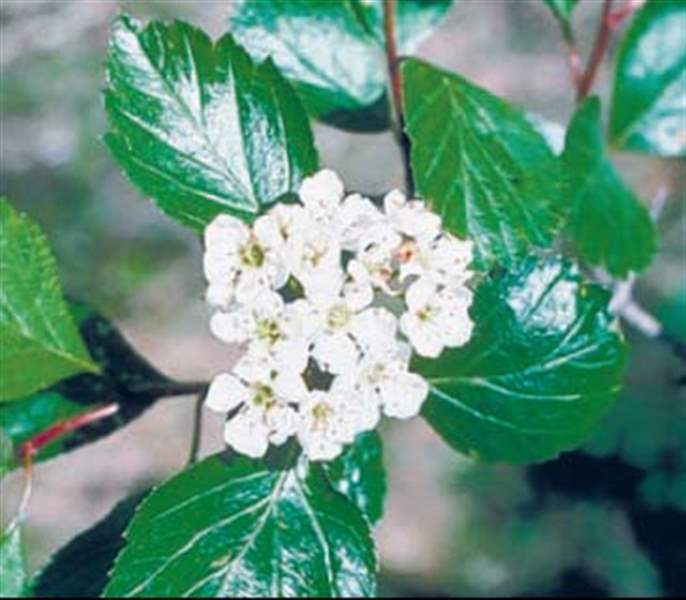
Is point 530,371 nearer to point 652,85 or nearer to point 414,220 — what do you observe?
point 414,220

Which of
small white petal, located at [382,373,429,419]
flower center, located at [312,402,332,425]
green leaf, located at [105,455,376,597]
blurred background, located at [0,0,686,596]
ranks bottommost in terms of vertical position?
blurred background, located at [0,0,686,596]

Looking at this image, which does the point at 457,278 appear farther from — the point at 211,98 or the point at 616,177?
the point at 616,177

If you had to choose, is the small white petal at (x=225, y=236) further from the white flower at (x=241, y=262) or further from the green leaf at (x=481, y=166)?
the green leaf at (x=481, y=166)

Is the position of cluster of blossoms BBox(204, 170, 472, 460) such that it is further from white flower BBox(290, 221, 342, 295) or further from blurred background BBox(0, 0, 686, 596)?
blurred background BBox(0, 0, 686, 596)

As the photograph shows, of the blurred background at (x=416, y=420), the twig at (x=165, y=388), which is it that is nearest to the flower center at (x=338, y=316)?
the twig at (x=165, y=388)

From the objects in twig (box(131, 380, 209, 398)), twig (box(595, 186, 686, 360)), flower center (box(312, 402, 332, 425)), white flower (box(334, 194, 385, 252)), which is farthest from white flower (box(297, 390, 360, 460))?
twig (box(595, 186, 686, 360))
